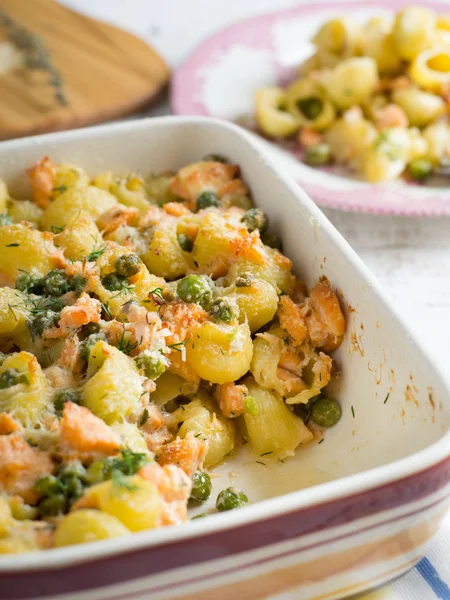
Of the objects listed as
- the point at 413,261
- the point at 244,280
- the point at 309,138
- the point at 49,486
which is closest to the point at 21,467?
the point at 49,486

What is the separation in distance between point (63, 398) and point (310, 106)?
6.64ft

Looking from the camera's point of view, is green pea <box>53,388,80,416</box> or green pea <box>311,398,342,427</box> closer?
green pea <box>53,388,80,416</box>

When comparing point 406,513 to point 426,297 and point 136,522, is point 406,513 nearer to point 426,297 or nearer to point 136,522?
point 136,522

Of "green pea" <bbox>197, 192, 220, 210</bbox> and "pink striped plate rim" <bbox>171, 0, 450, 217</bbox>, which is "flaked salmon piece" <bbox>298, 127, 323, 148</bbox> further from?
"green pea" <bbox>197, 192, 220, 210</bbox>

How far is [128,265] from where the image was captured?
1833mm

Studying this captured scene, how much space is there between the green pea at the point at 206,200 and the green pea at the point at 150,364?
596 millimetres

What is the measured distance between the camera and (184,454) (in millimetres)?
1580

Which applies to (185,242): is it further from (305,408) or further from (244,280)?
(305,408)

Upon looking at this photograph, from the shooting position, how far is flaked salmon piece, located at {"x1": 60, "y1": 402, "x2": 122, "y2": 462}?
144 centimetres

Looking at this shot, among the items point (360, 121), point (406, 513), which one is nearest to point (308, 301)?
point (406, 513)

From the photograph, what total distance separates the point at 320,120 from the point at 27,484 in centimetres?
210

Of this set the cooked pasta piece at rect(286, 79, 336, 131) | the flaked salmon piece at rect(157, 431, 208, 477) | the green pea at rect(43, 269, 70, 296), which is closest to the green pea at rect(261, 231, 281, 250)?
the green pea at rect(43, 269, 70, 296)

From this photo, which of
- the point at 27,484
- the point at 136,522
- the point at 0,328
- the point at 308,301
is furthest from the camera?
the point at 308,301

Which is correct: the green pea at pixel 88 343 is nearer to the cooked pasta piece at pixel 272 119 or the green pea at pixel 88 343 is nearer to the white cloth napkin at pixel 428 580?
the white cloth napkin at pixel 428 580
